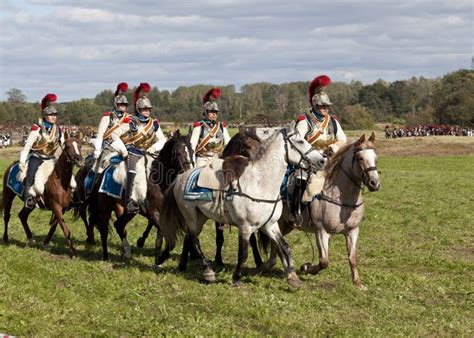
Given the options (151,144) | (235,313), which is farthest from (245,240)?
(151,144)

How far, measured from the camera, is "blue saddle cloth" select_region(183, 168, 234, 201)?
11328 mm

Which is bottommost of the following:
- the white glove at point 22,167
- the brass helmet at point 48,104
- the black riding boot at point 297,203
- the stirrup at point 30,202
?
the stirrup at point 30,202

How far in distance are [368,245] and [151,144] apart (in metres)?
5.56

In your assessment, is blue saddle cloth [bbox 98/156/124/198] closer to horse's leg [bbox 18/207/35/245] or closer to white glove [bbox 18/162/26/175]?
white glove [bbox 18/162/26/175]

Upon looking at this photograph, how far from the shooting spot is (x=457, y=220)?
19406 mm

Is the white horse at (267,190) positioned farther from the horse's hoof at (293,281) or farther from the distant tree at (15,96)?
the distant tree at (15,96)

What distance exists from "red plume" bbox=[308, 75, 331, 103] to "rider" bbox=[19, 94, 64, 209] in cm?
563

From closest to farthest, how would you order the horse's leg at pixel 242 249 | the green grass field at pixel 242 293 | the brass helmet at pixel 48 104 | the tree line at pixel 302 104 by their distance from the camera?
1. the green grass field at pixel 242 293
2. the horse's leg at pixel 242 249
3. the brass helmet at pixel 48 104
4. the tree line at pixel 302 104

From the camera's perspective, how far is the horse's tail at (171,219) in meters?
12.1

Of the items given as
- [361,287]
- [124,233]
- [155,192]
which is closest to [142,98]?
[155,192]

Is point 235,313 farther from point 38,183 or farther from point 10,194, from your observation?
point 10,194

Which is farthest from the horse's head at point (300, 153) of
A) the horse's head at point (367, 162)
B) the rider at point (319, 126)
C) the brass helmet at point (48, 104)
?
the brass helmet at point (48, 104)

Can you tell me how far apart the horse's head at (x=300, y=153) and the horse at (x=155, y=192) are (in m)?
2.37

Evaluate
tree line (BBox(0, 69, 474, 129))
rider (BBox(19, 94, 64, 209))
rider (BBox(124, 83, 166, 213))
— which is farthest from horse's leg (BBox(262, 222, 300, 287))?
tree line (BBox(0, 69, 474, 129))
